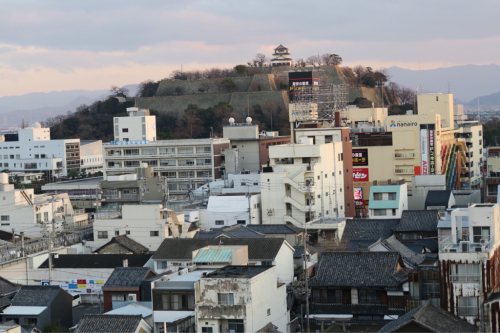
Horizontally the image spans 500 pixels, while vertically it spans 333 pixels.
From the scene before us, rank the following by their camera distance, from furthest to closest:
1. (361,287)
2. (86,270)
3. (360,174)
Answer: (360,174), (86,270), (361,287)

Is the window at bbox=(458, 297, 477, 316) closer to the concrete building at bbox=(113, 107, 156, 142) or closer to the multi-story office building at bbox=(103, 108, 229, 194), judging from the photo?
the multi-story office building at bbox=(103, 108, 229, 194)

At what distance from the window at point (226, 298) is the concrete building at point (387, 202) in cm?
1446

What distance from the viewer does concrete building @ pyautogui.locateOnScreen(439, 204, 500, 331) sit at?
1293 centimetres

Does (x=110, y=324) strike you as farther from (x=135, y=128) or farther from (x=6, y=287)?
(x=135, y=128)

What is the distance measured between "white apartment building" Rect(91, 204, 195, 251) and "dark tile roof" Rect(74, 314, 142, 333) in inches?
386

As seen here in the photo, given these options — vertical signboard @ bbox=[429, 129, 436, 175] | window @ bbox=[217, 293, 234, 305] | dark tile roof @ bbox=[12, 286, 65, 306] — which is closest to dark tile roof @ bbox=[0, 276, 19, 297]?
dark tile roof @ bbox=[12, 286, 65, 306]

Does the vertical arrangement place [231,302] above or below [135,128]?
below

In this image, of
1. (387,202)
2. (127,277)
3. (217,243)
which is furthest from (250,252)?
(387,202)

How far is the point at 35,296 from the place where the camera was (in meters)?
17.0

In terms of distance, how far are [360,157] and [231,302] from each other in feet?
78.3

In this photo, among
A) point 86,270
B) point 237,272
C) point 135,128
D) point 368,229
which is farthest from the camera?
point 135,128

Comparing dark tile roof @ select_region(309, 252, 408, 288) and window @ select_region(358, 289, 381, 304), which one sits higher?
dark tile roof @ select_region(309, 252, 408, 288)

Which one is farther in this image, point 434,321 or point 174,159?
point 174,159

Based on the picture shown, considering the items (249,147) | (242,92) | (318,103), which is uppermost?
(242,92)
